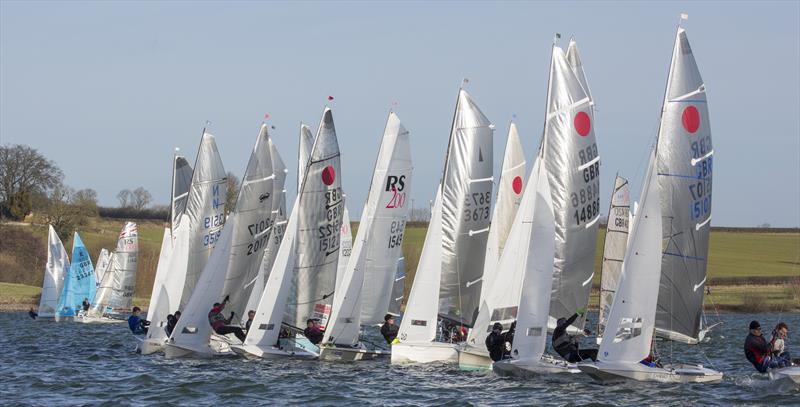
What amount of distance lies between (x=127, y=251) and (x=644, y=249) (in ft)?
114

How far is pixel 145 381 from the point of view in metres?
→ 23.4

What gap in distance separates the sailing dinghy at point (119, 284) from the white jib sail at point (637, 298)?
111 ft

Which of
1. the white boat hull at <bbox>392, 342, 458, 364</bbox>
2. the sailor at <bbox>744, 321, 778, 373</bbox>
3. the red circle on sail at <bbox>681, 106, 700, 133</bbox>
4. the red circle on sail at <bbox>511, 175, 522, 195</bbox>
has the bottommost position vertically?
the white boat hull at <bbox>392, 342, 458, 364</bbox>

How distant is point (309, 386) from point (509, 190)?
10.1m

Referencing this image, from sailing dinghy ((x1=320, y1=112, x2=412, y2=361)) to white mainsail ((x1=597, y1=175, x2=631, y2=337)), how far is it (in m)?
10.5

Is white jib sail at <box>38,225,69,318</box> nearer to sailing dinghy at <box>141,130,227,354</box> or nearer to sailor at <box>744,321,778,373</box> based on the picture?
sailing dinghy at <box>141,130,227,354</box>

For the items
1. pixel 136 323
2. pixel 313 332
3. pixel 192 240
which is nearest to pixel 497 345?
pixel 313 332

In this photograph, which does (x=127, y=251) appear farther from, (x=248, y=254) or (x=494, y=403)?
(x=494, y=403)

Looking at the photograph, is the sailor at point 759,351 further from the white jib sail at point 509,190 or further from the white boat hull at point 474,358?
the white jib sail at point 509,190

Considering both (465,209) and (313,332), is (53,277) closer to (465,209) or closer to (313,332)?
(313,332)

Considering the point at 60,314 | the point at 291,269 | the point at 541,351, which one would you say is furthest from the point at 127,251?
the point at 541,351

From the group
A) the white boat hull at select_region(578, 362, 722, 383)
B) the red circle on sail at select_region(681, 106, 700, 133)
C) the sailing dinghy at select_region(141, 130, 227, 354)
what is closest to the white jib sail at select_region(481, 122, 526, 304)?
the red circle on sail at select_region(681, 106, 700, 133)

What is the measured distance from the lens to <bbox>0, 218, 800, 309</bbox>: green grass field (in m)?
69.7

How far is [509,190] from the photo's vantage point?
102ft
